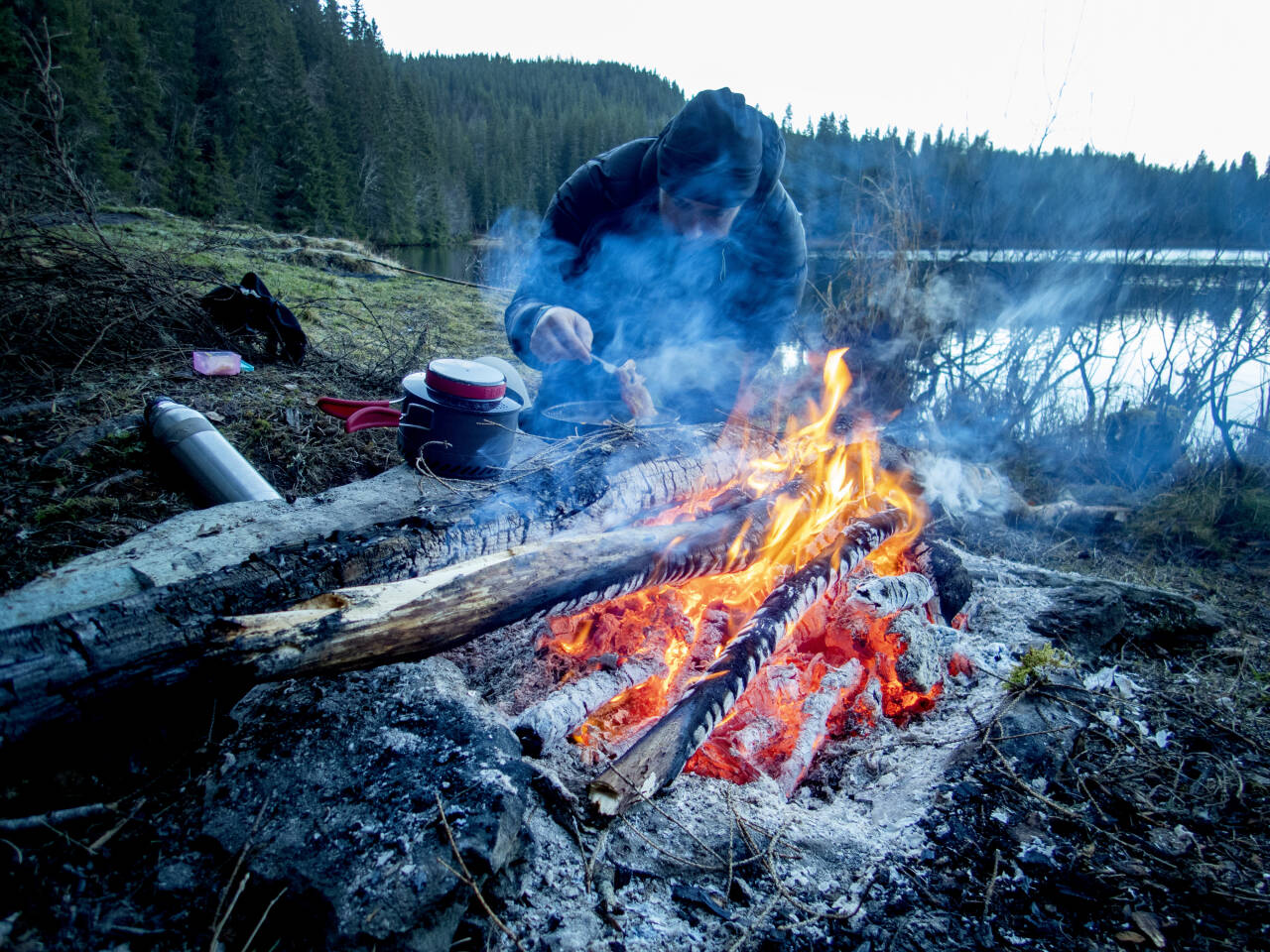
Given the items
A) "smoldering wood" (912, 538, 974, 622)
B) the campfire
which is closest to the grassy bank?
the campfire

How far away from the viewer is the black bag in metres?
4.35

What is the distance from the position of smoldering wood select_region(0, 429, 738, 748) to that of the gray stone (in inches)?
8.2

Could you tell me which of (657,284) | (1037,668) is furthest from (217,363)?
(1037,668)

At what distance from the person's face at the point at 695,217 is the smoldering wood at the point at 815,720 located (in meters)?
2.28

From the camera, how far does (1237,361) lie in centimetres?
606

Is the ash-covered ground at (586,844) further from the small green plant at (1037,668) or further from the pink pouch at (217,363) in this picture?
the pink pouch at (217,363)

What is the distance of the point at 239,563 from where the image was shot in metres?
1.57

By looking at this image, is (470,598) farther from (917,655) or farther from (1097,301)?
(1097,301)

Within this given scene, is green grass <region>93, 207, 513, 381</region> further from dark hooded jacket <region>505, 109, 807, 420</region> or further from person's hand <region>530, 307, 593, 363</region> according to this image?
person's hand <region>530, 307, 593, 363</region>

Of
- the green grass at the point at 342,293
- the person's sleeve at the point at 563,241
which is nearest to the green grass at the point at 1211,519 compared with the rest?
the person's sleeve at the point at 563,241

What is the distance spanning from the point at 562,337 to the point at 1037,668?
2400 mm

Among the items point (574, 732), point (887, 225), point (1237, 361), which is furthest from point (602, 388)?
point (1237, 361)

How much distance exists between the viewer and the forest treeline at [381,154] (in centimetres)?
696

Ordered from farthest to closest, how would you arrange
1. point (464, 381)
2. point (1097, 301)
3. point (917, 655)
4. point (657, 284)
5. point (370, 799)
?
1. point (1097, 301)
2. point (657, 284)
3. point (917, 655)
4. point (464, 381)
5. point (370, 799)
